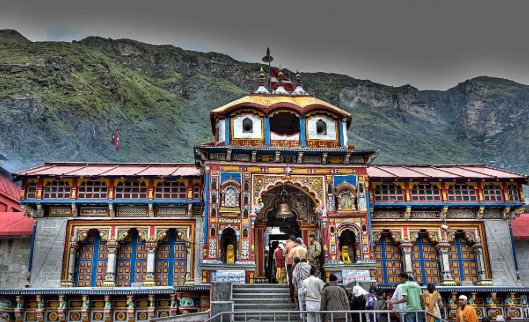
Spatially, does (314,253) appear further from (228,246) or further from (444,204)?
(444,204)

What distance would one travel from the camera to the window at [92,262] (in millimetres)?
21344

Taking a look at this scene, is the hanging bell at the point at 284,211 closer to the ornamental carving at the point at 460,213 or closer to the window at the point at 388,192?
the window at the point at 388,192

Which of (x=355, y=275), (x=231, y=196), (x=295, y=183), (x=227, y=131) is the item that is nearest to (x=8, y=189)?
(x=227, y=131)

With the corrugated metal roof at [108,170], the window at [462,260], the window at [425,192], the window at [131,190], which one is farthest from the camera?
the window at [425,192]

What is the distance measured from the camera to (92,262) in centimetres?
2161

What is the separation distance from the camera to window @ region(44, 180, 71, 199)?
853 inches

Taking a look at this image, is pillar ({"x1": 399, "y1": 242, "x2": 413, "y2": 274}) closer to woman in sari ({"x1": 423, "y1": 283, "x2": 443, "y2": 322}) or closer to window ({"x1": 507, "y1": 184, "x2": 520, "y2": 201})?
window ({"x1": 507, "y1": 184, "x2": 520, "y2": 201})

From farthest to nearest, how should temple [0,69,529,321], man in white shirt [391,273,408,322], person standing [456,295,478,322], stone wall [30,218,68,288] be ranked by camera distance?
stone wall [30,218,68,288], temple [0,69,529,321], man in white shirt [391,273,408,322], person standing [456,295,478,322]

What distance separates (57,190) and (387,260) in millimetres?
15472

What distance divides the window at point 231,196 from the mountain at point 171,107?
3614cm

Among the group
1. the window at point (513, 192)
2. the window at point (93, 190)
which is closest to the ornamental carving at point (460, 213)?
the window at point (513, 192)

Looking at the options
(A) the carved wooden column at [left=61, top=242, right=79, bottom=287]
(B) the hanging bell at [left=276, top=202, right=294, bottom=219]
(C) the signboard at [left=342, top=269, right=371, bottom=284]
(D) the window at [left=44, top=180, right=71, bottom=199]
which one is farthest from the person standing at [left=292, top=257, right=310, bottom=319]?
(D) the window at [left=44, top=180, right=71, bottom=199]

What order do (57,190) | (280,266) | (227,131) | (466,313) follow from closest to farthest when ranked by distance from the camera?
1. (466,313)
2. (280,266)
3. (227,131)
4. (57,190)

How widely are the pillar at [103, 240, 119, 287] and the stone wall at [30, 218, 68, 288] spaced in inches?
77.2
